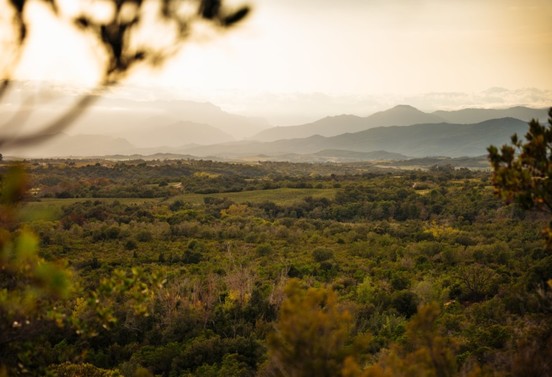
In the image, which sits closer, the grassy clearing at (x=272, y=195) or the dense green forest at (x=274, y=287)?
the dense green forest at (x=274, y=287)

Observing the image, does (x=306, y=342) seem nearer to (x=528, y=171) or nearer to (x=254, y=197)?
(x=528, y=171)

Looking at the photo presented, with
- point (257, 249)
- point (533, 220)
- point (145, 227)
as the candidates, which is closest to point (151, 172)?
point (145, 227)

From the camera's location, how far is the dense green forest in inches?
235

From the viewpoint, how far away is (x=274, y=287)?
18.7 m

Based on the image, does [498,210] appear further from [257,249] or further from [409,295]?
[409,295]

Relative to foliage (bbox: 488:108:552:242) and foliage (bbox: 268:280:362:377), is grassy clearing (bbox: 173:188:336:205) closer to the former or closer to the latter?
foliage (bbox: 488:108:552:242)

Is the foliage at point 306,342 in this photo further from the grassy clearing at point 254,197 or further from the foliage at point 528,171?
the grassy clearing at point 254,197

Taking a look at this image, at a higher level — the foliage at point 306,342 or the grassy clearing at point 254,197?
the foliage at point 306,342

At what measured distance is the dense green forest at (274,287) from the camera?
596cm

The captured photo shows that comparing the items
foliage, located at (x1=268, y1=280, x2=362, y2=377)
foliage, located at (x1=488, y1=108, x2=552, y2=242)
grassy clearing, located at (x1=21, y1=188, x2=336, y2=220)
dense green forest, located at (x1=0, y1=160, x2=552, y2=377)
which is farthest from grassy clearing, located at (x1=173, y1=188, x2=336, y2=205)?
foliage, located at (x1=268, y1=280, x2=362, y2=377)

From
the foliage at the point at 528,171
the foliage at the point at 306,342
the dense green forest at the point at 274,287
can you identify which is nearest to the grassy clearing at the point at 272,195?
the dense green forest at the point at 274,287

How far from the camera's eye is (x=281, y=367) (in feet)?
21.7

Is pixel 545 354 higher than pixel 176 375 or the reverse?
higher

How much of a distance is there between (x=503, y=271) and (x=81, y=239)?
2855 centimetres
